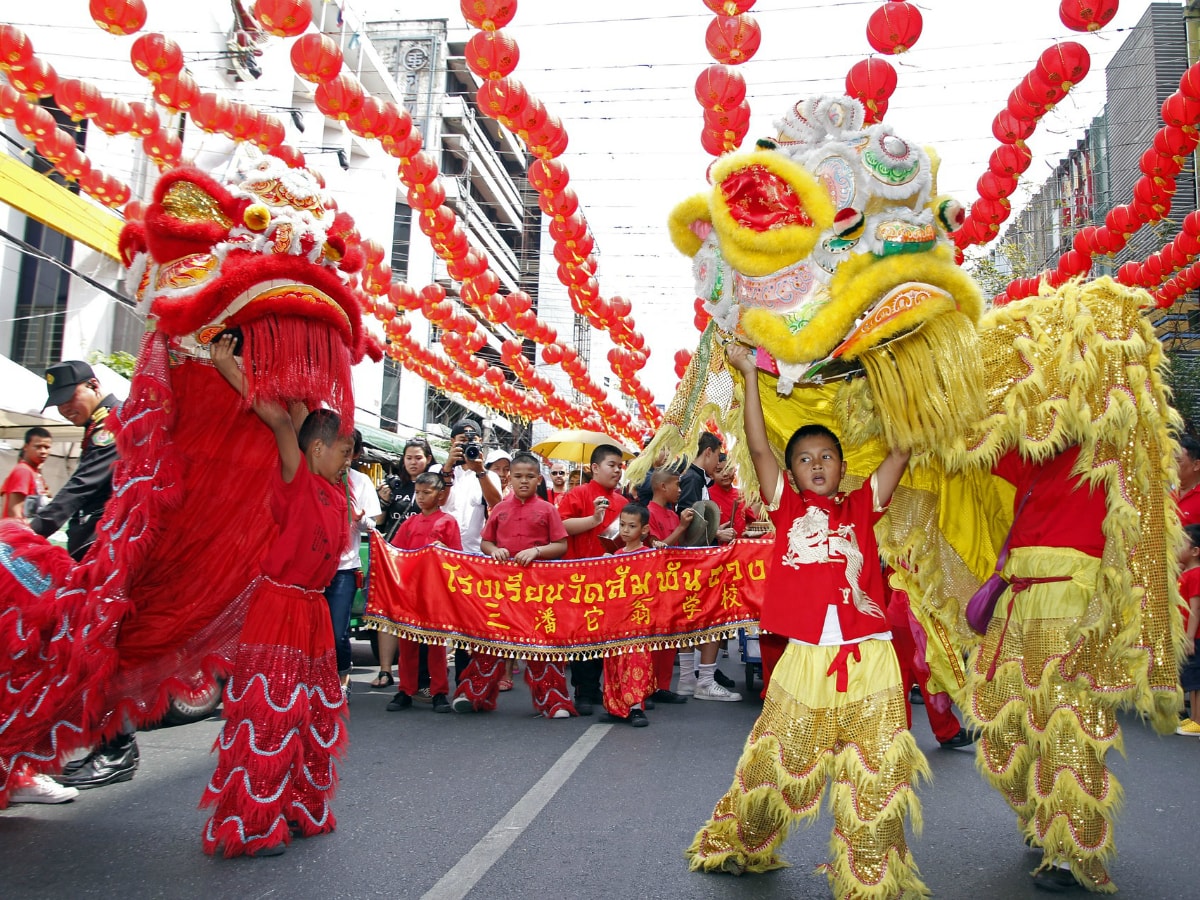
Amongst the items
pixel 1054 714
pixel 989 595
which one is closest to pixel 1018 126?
pixel 989 595

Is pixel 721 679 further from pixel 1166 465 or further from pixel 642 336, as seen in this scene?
pixel 642 336

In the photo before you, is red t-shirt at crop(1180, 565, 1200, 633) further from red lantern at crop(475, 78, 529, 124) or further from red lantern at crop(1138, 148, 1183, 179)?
red lantern at crop(475, 78, 529, 124)

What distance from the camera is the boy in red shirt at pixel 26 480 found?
15.9ft

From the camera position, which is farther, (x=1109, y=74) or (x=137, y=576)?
(x=1109, y=74)

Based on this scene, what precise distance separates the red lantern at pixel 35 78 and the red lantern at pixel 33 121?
85cm

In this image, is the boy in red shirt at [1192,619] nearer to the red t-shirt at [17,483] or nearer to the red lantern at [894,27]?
the red lantern at [894,27]

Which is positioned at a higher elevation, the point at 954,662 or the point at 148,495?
the point at 148,495

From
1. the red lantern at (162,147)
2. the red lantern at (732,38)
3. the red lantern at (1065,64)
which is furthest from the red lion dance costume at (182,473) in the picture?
the red lantern at (162,147)

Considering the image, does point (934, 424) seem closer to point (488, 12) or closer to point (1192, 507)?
point (1192, 507)

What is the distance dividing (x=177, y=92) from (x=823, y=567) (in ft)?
25.7

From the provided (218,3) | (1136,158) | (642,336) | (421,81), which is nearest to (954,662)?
(642,336)

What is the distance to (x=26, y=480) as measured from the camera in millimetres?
4949

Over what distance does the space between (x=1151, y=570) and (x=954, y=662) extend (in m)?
0.79

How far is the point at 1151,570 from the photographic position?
3309 millimetres
